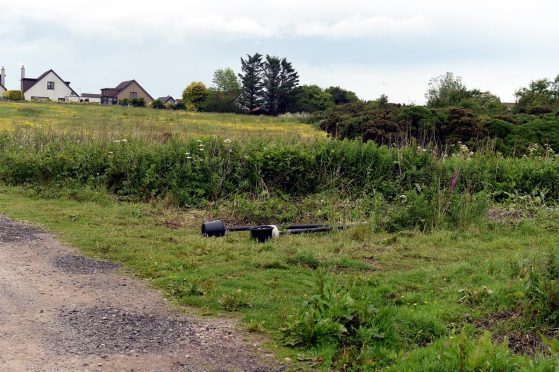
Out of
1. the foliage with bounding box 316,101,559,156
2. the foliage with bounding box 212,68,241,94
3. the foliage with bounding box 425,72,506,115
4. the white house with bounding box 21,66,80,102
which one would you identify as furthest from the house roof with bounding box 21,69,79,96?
the foliage with bounding box 316,101,559,156

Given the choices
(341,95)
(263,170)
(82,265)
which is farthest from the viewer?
(341,95)

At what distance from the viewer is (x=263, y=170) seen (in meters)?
11.9

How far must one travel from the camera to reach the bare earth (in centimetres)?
410

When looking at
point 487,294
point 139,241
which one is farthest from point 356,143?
point 487,294

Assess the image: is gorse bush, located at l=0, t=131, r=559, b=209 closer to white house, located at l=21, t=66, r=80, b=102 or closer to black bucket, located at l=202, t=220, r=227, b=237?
black bucket, located at l=202, t=220, r=227, b=237

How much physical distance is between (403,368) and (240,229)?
535 centimetres

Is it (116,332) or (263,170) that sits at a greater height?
(263,170)

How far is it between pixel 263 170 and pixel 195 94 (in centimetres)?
5621

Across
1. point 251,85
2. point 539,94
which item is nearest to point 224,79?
point 251,85

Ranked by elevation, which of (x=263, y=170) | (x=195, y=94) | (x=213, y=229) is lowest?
(x=213, y=229)

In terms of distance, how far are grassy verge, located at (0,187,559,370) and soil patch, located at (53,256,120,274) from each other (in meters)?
0.25

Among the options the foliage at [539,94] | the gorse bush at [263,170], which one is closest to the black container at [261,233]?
the gorse bush at [263,170]

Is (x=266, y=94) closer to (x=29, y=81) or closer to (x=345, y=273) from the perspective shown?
(x=29, y=81)

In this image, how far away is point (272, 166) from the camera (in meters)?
11.9
